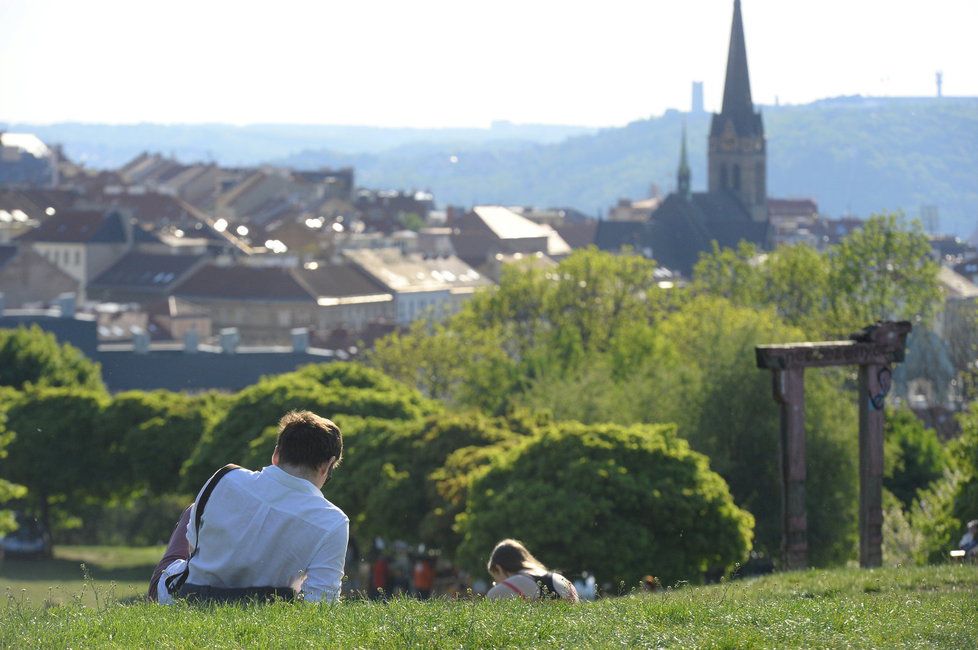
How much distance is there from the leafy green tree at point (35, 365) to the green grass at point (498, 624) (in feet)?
179

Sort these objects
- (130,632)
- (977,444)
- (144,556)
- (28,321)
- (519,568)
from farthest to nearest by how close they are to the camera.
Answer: (28,321) → (144,556) → (977,444) → (519,568) → (130,632)

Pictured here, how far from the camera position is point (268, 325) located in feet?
422

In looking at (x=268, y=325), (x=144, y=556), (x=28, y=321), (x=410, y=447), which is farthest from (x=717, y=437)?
(x=268, y=325)

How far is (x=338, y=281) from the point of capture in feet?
445

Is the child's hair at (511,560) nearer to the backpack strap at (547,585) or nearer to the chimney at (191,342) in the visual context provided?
the backpack strap at (547,585)

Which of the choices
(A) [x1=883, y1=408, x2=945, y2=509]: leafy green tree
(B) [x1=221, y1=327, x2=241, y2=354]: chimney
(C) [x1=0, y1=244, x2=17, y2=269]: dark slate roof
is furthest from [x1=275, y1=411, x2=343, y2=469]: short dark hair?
(C) [x1=0, y1=244, x2=17, y2=269]: dark slate roof

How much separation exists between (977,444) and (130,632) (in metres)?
23.6

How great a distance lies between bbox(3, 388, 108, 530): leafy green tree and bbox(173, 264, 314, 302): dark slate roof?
77105 mm

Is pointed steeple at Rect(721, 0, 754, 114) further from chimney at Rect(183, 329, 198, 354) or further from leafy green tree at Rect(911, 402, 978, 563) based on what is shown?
leafy green tree at Rect(911, 402, 978, 563)

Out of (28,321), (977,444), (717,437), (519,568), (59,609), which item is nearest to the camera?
(59,609)

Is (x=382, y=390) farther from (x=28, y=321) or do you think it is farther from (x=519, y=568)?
(x=28, y=321)

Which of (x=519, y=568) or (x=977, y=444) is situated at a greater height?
(x=519, y=568)

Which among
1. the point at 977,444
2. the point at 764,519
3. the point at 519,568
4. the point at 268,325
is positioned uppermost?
the point at 519,568

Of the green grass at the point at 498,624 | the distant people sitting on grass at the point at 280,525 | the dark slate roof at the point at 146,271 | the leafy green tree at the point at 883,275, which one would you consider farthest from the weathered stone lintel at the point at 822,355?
the dark slate roof at the point at 146,271
